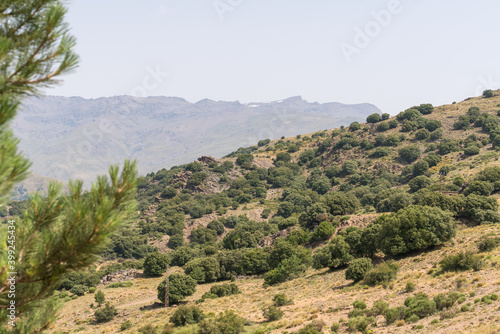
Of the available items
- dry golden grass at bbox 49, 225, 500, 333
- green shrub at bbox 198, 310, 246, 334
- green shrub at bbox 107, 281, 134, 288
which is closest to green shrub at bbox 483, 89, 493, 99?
dry golden grass at bbox 49, 225, 500, 333

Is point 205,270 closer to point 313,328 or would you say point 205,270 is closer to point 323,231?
point 323,231

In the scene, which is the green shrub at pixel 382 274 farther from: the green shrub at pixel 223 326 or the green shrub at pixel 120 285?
the green shrub at pixel 120 285

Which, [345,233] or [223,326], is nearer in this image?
[223,326]

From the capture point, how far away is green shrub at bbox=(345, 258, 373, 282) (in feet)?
112

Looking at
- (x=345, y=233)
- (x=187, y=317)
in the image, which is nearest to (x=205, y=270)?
(x=345, y=233)

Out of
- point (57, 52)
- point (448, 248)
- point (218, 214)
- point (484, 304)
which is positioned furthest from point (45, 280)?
point (218, 214)

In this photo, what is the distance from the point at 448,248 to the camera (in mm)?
34000

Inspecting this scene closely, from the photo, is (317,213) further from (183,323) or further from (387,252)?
(183,323)

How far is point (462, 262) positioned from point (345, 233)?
1905 cm

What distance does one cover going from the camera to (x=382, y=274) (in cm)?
3162

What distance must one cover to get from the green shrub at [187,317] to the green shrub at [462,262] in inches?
826

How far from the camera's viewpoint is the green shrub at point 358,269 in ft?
112

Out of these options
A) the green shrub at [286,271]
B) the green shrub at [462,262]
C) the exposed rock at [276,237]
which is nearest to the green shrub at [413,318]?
the green shrub at [462,262]

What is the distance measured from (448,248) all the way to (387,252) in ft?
18.7
